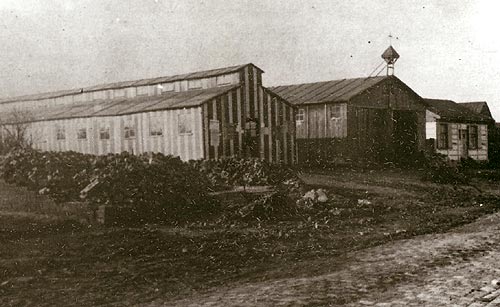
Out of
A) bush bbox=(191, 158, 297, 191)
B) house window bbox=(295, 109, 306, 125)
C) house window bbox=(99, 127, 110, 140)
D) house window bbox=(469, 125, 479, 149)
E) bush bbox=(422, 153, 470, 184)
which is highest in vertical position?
house window bbox=(295, 109, 306, 125)

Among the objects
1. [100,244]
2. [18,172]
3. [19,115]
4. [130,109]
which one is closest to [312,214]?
[100,244]

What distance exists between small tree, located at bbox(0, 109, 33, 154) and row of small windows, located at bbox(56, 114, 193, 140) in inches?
84.7

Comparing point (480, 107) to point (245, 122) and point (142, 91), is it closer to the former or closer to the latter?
point (245, 122)

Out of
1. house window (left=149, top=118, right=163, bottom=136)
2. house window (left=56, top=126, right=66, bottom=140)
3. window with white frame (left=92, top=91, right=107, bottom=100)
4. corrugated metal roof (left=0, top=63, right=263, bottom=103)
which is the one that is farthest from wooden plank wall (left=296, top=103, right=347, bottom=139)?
house window (left=56, top=126, right=66, bottom=140)

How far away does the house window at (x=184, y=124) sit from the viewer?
21.4 metres

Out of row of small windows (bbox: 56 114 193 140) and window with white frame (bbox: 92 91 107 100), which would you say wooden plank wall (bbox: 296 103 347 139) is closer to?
row of small windows (bbox: 56 114 193 140)

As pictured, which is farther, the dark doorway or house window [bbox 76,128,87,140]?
the dark doorway

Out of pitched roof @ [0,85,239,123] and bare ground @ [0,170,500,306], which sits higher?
pitched roof @ [0,85,239,123]

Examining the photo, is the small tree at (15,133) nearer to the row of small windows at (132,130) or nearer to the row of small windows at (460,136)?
the row of small windows at (132,130)

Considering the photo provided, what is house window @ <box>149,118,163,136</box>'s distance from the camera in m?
22.7

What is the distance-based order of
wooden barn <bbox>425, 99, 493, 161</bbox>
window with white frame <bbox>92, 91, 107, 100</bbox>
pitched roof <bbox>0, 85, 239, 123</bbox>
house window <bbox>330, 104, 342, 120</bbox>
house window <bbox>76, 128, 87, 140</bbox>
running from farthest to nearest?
wooden barn <bbox>425, 99, 493, 161</bbox> < window with white frame <bbox>92, 91, 107, 100</bbox> < house window <bbox>330, 104, 342, 120</bbox> < house window <bbox>76, 128, 87, 140</bbox> < pitched roof <bbox>0, 85, 239, 123</bbox>

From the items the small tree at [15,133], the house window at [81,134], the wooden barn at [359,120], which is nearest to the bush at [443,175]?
the wooden barn at [359,120]

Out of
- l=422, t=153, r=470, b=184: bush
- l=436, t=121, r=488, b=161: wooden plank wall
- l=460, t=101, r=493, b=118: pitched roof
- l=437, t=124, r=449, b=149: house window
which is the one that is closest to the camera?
l=422, t=153, r=470, b=184: bush

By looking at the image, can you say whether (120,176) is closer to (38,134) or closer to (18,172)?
(18,172)
